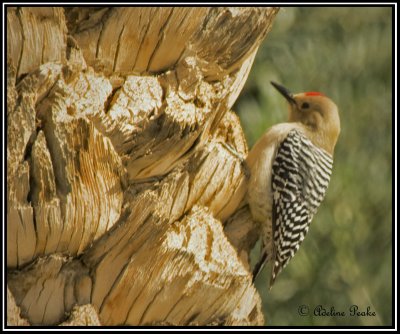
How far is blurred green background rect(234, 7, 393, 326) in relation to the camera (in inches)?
267

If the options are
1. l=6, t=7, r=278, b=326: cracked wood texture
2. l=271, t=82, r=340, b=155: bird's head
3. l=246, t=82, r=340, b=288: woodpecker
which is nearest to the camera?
l=6, t=7, r=278, b=326: cracked wood texture

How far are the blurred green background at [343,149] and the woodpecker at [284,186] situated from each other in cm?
147

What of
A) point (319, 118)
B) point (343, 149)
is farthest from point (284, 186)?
point (343, 149)

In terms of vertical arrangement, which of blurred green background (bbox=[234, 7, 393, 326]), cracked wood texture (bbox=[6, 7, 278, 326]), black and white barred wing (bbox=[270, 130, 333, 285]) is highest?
cracked wood texture (bbox=[6, 7, 278, 326])

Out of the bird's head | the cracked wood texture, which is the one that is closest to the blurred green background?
the bird's head

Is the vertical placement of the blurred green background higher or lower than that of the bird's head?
lower

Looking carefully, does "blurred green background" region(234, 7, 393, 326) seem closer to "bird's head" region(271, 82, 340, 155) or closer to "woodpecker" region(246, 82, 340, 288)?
"bird's head" region(271, 82, 340, 155)

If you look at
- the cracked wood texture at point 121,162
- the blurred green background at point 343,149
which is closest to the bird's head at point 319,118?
the blurred green background at point 343,149

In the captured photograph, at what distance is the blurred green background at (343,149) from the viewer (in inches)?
267

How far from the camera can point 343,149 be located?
700 cm

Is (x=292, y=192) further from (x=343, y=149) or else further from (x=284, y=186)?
(x=343, y=149)

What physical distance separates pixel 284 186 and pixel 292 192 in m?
0.06

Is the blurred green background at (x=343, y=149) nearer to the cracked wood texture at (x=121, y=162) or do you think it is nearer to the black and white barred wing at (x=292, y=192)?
the black and white barred wing at (x=292, y=192)

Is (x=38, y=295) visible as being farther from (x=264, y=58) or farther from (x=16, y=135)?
(x=264, y=58)
